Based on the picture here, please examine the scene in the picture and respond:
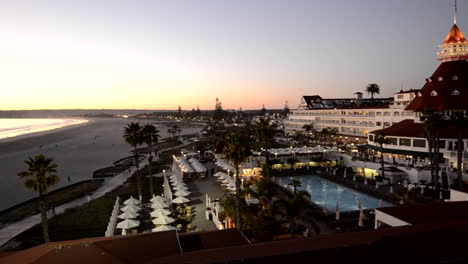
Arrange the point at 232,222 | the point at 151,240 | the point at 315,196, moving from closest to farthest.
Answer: the point at 151,240
the point at 232,222
the point at 315,196

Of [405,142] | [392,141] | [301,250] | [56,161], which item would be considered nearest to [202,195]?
[301,250]

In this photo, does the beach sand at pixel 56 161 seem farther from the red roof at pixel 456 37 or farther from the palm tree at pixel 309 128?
the red roof at pixel 456 37

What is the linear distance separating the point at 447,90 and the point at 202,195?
135 ft

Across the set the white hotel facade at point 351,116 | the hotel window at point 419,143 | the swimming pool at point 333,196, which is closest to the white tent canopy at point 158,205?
the swimming pool at point 333,196

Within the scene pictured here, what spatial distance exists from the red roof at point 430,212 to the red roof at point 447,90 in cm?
3365

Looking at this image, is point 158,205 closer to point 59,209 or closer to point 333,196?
point 59,209

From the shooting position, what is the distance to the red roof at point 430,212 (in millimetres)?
16453

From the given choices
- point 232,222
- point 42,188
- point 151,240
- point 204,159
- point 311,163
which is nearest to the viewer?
point 151,240

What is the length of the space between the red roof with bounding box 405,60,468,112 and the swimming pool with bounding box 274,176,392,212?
20401mm

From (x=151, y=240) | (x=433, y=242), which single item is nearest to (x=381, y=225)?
(x=433, y=242)

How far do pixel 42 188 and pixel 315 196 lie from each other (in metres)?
27.0

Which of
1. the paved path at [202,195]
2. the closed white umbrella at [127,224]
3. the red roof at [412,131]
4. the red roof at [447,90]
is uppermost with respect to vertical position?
the red roof at [447,90]

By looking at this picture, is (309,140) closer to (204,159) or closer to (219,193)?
(204,159)

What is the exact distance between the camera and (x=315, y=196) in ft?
119
